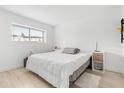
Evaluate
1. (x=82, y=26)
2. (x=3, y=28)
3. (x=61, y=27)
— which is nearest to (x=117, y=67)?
(x=82, y=26)

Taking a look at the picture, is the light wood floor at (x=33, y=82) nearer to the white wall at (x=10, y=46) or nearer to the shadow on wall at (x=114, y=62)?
the shadow on wall at (x=114, y=62)

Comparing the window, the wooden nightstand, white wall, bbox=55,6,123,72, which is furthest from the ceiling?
the wooden nightstand

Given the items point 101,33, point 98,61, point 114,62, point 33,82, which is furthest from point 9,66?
point 114,62

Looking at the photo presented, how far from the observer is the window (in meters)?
3.14

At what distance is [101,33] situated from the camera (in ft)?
9.90

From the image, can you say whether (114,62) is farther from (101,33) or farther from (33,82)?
(33,82)

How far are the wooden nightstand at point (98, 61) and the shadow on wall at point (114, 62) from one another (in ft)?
0.69

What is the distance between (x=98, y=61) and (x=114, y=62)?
20.9 inches

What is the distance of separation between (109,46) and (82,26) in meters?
1.41

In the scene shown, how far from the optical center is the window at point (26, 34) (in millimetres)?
3141

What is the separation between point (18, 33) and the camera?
327 centimetres

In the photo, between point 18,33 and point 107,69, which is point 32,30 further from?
point 107,69

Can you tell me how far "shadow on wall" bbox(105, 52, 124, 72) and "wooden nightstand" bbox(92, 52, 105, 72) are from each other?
0.69 feet

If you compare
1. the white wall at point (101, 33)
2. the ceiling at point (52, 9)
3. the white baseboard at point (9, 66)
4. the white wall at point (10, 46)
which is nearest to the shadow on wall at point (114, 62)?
the white wall at point (101, 33)
